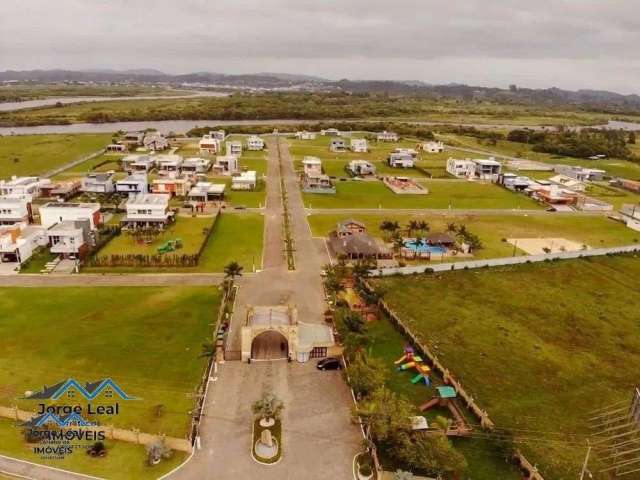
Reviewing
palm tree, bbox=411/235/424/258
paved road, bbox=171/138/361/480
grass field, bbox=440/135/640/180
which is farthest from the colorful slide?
grass field, bbox=440/135/640/180

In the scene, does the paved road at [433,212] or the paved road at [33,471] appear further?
the paved road at [433,212]

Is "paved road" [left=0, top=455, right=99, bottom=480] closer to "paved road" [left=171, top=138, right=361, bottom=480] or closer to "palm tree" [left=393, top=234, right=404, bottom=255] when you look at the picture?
"paved road" [left=171, top=138, right=361, bottom=480]

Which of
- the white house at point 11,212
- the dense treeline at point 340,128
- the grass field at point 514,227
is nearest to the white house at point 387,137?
the dense treeline at point 340,128

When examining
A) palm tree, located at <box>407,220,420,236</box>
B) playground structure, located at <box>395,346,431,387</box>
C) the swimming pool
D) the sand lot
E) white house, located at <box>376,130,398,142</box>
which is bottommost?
playground structure, located at <box>395,346,431,387</box>

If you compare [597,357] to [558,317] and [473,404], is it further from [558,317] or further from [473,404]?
[473,404]

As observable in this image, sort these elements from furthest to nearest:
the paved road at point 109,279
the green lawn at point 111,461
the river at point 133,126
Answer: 1. the river at point 133,126
2. the paved road at point 109,279
3. the green lawn at point 111,461

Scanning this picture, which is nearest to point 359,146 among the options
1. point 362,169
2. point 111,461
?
point 362,169

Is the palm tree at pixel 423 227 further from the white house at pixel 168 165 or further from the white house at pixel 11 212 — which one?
the white house at pixel 168 165
